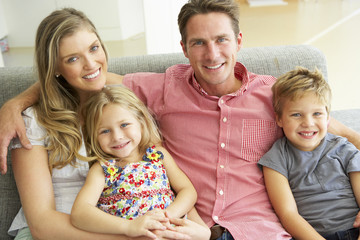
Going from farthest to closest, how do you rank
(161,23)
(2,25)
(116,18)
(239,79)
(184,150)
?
(2,25), (116,18), (161,23), (239,79), (184,150)

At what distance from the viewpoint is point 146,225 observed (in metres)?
1.35

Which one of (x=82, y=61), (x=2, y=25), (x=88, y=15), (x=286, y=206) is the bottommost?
(x=286, y=206)

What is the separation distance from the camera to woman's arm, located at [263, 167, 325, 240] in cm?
145

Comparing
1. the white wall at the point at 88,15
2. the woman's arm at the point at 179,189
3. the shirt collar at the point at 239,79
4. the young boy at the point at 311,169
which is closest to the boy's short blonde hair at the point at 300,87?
the young boy at the point at 311,169

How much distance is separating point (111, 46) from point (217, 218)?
8.47 feet

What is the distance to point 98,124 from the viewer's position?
1562 mm

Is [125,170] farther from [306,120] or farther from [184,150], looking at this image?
[306,120]

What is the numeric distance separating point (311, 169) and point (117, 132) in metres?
0.80

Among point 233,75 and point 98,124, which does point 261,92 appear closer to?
point 233,75

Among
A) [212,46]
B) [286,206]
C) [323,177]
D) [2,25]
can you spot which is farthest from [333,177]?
[2,25]

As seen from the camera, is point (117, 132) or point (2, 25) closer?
point (117, 132)

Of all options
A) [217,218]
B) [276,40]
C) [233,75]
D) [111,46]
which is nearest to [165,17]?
[111,46]

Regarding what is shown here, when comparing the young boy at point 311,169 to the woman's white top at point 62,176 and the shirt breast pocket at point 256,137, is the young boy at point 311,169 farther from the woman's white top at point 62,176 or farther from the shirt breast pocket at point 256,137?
the woman's white top at point 62,176

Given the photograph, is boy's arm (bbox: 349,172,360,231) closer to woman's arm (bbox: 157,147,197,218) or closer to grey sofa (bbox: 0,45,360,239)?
grey sofa (bbox: 0,45,360,239)
